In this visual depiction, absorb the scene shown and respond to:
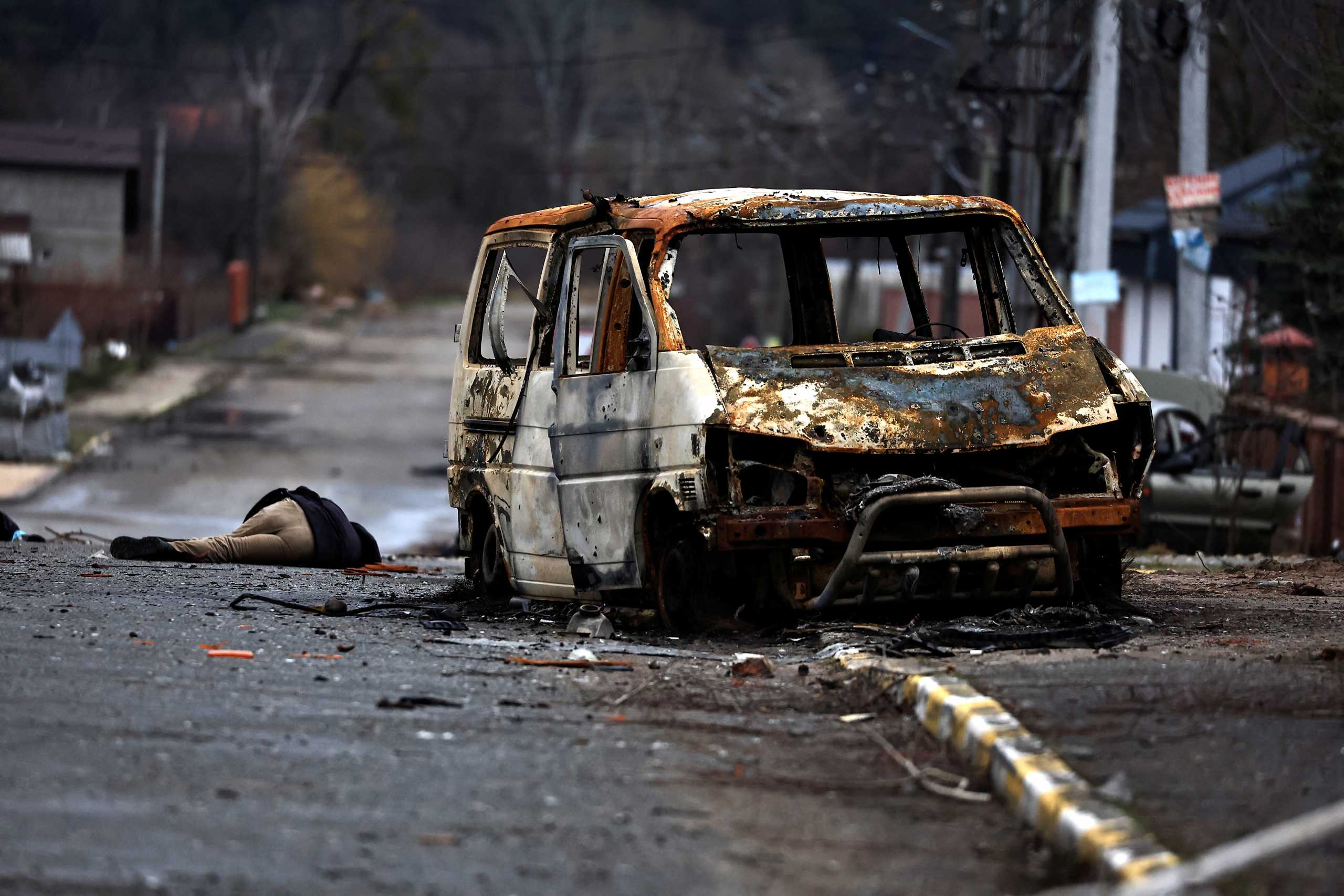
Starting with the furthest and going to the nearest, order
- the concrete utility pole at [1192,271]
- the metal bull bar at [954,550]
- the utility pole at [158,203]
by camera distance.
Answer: the utility pole at [158,203], the concrete utility pole at [1192,271], the metal bull bar at [954,550]

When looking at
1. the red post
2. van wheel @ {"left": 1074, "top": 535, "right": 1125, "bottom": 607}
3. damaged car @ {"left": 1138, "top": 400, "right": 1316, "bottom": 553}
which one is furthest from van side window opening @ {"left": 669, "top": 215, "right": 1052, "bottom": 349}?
the red post

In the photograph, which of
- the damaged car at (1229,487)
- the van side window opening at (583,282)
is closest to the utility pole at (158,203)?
the damaged car at (1229,487)

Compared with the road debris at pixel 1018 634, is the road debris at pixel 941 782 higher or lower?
lower

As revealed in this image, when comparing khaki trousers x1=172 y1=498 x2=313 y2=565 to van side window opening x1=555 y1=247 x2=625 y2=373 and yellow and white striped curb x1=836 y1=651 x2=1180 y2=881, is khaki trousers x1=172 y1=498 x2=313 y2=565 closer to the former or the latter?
van side window opening x1=555 y1=247 x2=625 y2=373

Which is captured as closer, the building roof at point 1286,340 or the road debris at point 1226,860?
the road debris at point 1226,860

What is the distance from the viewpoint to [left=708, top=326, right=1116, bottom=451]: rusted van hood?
8.70 m

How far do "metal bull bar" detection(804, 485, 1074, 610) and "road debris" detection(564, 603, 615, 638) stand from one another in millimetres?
1157

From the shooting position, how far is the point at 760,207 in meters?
9.62

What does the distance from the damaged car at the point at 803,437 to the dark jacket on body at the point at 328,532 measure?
3.72 meters

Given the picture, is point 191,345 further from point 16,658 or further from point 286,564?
point 16,658

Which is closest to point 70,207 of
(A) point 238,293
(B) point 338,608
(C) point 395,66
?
(A) point 238,293

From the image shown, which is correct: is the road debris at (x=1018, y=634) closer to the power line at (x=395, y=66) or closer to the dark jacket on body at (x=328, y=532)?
the dark jacket on body at (x=328, y=532)

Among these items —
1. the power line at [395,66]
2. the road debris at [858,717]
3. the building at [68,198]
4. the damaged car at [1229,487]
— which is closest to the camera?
the road debris at [858,717]

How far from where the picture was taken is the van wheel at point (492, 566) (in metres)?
11.0
